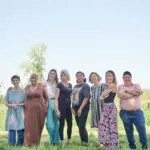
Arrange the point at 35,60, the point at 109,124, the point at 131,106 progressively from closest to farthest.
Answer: the point at 131,106, the point at 109,124, the point at 35,60

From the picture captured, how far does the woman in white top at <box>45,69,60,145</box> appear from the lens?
1029 centimetres

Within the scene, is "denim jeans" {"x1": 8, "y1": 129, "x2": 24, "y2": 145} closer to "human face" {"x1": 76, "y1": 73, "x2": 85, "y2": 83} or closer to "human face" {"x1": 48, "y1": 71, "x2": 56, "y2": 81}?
"human face" {"x1": 48, "y1": 71, "x2": 56, "y2": 81}

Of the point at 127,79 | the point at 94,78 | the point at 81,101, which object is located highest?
the point at 94,78

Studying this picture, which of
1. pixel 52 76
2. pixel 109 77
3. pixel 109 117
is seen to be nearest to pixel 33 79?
pixel 52 76

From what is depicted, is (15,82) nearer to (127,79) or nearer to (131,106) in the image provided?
(127,79)

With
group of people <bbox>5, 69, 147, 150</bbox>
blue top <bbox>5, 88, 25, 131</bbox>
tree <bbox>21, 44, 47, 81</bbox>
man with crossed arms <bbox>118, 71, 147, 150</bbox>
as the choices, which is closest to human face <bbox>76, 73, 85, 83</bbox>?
group of people <bbox>5, 69, 147, 150</bbox>

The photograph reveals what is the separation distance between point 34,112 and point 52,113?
0.47 meters

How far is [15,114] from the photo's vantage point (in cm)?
1042

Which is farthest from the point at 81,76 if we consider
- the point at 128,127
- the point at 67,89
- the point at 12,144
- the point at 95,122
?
the point at 12,144

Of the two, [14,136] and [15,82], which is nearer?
[15,82]

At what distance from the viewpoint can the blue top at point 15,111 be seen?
10344 mm

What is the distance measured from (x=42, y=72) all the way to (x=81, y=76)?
3424 cm

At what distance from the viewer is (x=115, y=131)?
9188mm

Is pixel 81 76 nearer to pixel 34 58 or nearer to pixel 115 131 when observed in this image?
pixel 115 131
